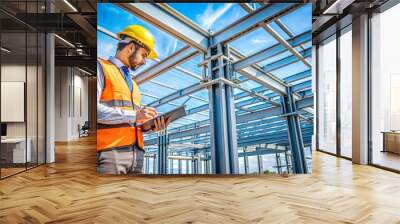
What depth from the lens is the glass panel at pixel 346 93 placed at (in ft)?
28.2

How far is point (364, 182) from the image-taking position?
5.74 metres

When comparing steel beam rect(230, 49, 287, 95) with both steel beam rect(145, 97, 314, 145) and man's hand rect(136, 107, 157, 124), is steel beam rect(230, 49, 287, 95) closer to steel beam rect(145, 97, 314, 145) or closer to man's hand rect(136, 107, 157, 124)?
steel beam rect(145, 97, 314, 145)

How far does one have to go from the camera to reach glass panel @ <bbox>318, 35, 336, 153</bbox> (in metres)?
9.79

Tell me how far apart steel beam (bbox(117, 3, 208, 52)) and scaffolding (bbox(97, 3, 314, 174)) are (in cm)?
2

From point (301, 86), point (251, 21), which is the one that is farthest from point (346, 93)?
point (251, 21)

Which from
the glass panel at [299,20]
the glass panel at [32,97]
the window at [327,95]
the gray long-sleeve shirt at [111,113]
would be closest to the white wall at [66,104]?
the glass panel at [32,97]

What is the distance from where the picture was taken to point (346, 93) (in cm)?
893

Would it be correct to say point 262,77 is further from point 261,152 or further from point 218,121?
point 261,152

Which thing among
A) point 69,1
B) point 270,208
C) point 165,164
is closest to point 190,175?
point 165,164

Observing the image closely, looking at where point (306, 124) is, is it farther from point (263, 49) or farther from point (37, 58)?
point (37, 58)

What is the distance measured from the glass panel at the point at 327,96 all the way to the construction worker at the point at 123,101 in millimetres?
5653

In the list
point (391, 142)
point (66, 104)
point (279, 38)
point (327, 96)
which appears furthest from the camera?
point (66, 104)

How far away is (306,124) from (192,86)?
2.02m

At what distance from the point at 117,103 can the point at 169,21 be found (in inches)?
63.2
